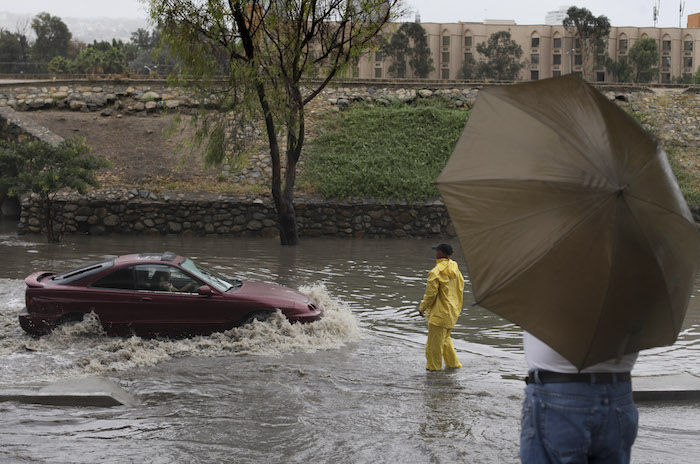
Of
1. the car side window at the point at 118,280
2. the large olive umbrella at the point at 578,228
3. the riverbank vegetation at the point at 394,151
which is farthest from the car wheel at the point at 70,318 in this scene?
the riverbank vegetation at the point at 394,151

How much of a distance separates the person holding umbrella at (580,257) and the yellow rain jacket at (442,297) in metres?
5.90

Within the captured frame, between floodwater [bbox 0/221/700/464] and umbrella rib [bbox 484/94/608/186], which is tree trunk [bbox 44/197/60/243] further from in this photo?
umbrella rib [bbox 484/94/608/186]

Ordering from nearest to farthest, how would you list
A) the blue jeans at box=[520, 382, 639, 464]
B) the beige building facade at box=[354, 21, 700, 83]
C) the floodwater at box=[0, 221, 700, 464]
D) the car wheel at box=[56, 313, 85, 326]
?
the blue jeans at box=[520, 382, 639, 464] → the floodwater at box=[0, 221, 700, 464] → the car wheel at box=[56, 313, 85, 326] → the beige building facade at box=[354, 21, 700, 83]

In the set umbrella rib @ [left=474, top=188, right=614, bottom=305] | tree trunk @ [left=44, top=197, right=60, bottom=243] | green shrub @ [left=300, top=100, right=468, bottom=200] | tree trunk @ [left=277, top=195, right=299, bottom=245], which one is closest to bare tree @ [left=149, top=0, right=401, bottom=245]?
tree trunk @ [left=277, top=195, right=299, bottom=245]

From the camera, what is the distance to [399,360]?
10.9 m

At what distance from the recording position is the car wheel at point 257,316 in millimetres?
11398

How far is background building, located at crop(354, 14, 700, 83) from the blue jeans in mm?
94432

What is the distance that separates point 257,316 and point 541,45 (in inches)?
3675

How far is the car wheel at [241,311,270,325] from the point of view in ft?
37.4

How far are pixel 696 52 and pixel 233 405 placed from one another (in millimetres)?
105111

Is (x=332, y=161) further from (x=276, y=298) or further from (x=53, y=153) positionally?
(x=276, y=298)

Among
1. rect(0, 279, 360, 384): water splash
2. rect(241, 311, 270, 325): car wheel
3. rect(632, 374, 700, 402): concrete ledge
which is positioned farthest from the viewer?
rect(241, 311, 270, 325): car wheel

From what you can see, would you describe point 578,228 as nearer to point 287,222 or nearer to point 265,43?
point 265,43

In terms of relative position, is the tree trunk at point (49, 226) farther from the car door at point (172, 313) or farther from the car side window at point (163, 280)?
the car door at point (172, 313)
